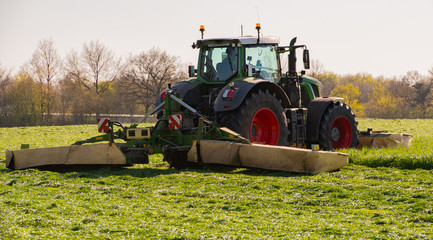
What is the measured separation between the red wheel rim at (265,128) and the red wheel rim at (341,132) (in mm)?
2327

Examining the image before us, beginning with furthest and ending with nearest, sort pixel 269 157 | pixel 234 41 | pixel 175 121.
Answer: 1. pixel 234 41
2. pixel 175 121
3. pixel 269 157

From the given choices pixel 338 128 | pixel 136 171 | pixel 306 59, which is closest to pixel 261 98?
pixel 306 59

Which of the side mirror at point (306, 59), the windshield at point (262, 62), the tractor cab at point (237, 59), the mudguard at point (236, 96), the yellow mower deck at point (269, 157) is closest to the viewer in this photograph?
the yellow mower deck at point (269, 157)

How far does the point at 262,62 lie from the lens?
10102 mm

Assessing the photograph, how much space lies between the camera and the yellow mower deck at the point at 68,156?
847 centimetres

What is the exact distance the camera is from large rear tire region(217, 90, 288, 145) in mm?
8656

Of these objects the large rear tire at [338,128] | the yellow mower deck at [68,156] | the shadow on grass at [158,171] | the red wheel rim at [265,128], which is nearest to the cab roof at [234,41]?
the red wheel rim at [265,128]

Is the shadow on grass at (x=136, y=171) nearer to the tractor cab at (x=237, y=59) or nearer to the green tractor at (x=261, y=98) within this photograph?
the green tractor at (x=261, y=98)

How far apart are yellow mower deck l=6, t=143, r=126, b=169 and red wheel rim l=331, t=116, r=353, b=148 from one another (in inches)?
196

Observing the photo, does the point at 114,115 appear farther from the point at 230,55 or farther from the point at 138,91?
the point at 230,55

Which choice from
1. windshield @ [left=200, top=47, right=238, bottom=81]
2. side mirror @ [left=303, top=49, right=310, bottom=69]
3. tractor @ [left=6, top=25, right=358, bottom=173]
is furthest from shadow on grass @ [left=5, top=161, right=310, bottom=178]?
side mirror @ [left=303, top=49, right=310, bottom=69]

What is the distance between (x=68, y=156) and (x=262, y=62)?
4.07 meters

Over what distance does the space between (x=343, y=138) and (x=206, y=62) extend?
360 centimetres

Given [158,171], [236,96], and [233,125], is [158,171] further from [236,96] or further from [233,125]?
[236,96]
